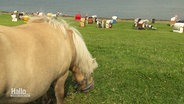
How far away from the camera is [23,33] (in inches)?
233

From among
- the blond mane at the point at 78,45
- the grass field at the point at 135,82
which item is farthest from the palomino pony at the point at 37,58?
the grass field at the point at 135,82

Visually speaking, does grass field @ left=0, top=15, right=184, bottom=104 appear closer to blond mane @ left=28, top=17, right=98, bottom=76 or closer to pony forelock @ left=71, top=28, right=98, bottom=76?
blond mane @ left=28, top=17, right=98, bottom=76

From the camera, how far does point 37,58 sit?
19.1ft

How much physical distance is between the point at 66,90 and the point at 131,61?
4543 mm

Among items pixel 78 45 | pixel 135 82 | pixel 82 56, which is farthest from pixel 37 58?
pixel 135 82

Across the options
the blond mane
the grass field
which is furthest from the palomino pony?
the grass field

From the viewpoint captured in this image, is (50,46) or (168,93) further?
(168,93)

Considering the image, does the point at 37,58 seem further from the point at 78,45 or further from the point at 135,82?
the point at 135,82

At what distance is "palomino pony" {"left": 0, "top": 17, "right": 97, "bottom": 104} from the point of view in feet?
17.1

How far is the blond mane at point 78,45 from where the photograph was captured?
23.4 feet

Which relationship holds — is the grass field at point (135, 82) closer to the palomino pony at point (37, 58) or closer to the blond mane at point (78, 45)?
the blond mane at point (78, 45)

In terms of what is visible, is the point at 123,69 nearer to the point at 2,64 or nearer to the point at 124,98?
the point at 124,98

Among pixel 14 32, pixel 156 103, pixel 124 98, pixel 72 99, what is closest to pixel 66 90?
pixel 72 99

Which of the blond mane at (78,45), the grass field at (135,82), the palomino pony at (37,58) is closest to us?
the palomino pony at (37,58)
